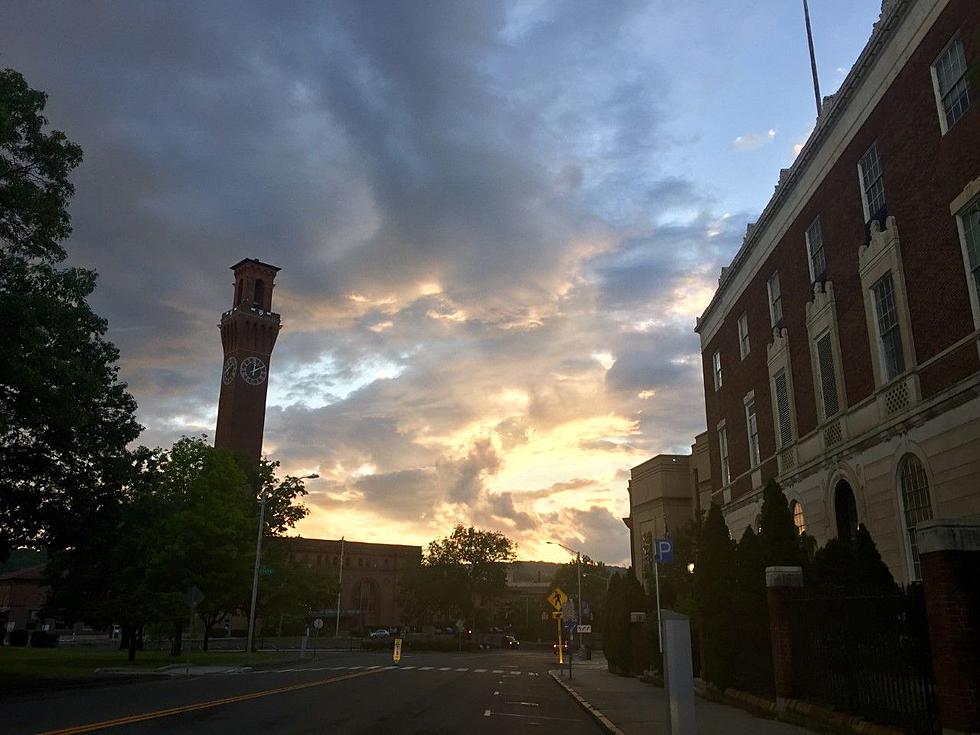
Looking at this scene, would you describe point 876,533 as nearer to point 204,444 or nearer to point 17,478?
point 17,478

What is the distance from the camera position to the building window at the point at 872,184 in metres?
21.7

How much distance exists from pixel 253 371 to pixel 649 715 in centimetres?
8195

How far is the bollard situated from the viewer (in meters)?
10.2

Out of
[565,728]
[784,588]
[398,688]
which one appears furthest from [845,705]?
[398,688]

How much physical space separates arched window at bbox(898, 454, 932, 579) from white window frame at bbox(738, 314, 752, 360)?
540 inches

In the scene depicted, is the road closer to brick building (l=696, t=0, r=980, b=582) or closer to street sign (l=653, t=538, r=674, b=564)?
street sign (l=653, t=538, r=674, b=564)

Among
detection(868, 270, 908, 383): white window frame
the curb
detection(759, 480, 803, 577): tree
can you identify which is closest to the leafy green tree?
detection(759, 480, 803, 577): tree

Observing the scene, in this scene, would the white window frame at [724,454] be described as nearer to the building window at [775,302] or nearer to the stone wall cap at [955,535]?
the building window at [775,302]

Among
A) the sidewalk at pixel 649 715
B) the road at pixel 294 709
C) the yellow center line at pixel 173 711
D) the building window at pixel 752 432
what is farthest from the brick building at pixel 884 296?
the yellow center line at pixel 173 711

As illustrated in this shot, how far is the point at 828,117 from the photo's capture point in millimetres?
24500

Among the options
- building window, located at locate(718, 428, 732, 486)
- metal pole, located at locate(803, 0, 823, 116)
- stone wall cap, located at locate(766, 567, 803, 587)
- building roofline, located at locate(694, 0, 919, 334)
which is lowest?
stone wall cap, located at locate(766, 567, 803, 587)

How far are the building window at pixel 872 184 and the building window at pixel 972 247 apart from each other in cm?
396

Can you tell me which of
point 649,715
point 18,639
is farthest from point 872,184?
point 18,639

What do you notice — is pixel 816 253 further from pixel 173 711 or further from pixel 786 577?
pixel 173 711
